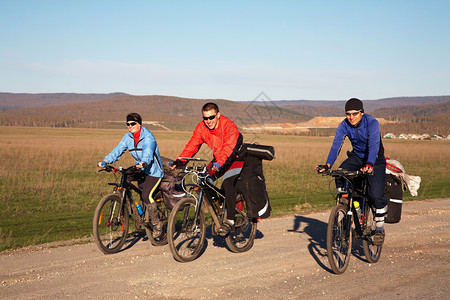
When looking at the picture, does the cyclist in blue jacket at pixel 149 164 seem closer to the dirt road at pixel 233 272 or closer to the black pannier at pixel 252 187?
the dirt road at pixel 233 272

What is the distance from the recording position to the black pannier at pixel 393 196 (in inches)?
293

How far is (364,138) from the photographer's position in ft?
23.3

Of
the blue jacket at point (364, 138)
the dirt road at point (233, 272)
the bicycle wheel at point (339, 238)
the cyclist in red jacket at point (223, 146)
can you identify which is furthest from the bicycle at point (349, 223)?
the cyclist in red jacket at point (223, 146)

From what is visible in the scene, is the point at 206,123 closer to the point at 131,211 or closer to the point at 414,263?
the point at 131,211

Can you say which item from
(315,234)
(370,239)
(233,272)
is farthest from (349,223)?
(315,234)

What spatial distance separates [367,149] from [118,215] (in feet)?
12.8

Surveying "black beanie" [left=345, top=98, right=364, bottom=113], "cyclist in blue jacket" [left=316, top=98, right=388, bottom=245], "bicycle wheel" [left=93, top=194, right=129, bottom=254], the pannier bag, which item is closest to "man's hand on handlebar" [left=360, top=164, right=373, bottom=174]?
"cyclist in blue jacket" [left=316, top=98, right=388, bottom=245]

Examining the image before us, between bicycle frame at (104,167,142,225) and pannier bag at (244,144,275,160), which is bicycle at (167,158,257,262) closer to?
pannier bag at (244,144,275,160)

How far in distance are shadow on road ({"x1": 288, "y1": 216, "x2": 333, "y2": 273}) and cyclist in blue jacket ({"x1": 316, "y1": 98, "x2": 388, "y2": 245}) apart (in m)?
0.91

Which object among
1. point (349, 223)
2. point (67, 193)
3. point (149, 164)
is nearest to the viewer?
point (349, 223)

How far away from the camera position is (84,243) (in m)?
8.51

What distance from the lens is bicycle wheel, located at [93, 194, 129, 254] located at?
7371 mm

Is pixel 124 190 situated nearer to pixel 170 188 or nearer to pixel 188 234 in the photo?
pixel 170 188

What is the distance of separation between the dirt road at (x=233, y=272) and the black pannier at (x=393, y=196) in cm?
68
